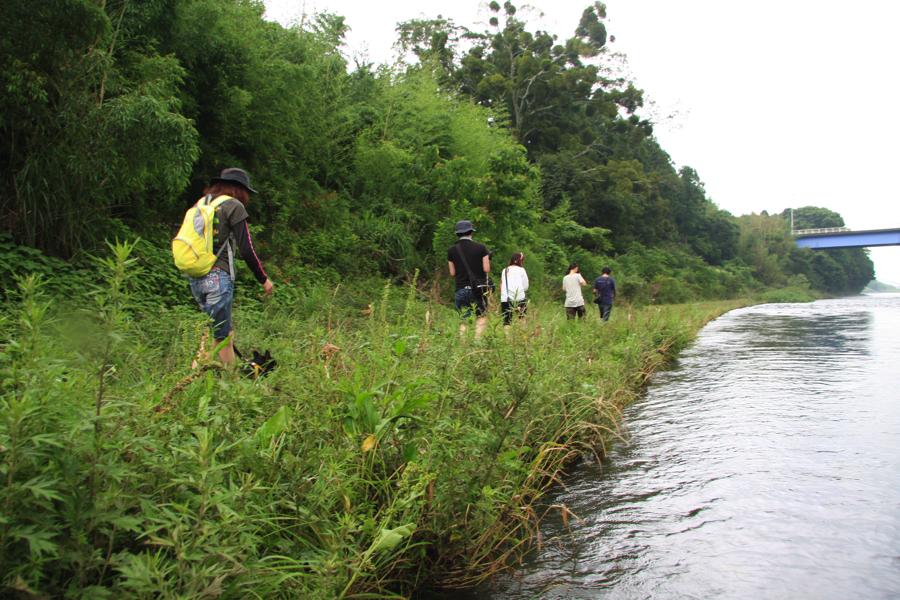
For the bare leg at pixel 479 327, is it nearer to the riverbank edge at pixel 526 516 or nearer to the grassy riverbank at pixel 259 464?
the grassy riverbank at pixel 259 464

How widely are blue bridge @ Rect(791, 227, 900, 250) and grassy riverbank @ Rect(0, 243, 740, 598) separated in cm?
7906

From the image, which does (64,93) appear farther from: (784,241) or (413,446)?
(784,241)

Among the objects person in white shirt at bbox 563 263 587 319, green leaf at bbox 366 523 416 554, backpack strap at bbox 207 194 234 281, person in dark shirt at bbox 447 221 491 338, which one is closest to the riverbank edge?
green leaf at bbox 366 523 416 554

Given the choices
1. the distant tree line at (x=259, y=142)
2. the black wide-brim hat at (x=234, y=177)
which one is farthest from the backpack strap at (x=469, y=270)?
the distant tree line at (x=259, y=142)

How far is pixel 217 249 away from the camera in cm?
518

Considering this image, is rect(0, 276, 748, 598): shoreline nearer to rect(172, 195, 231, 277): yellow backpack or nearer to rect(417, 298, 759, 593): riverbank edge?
rect(417, 298, 759, 593): riverbank edge

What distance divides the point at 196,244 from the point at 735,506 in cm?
415

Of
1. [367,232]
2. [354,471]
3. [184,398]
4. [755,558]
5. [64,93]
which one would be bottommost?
[755,558]

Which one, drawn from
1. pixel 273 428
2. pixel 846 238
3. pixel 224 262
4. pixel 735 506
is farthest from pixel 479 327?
pixel 846 238

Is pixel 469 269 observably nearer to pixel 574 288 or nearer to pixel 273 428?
pixel 574 288

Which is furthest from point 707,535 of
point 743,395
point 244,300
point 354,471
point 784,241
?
point 784,241

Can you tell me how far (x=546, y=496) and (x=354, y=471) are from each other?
167 centimetres

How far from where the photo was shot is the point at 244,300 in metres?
11.8

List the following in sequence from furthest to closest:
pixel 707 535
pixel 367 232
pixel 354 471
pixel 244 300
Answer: pixel 367 232
pixel 244 300
pixel 707 535
pixel 354 471
